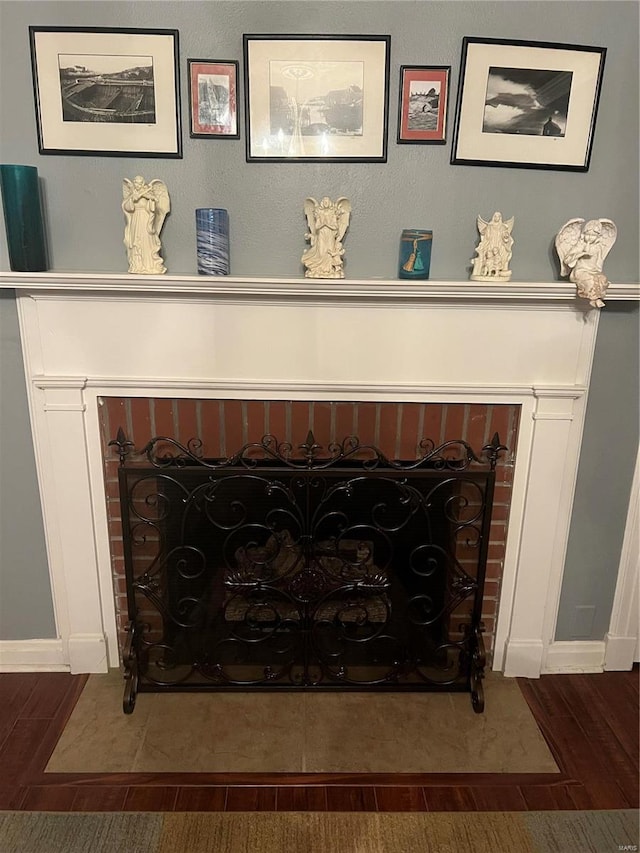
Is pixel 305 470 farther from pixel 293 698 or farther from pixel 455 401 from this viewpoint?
pixel 293 698

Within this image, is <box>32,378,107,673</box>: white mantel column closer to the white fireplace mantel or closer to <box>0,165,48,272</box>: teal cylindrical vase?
the white fireplace mantel

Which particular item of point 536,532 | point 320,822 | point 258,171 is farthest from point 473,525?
point 258,171

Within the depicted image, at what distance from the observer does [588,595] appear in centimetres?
207

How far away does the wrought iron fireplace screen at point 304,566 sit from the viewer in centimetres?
186

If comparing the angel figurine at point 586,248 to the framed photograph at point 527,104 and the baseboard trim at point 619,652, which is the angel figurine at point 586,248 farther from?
the baseboard trim at point 619,652

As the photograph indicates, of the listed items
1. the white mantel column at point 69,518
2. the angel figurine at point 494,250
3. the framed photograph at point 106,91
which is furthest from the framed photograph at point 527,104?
the white mantel column at point 69,518

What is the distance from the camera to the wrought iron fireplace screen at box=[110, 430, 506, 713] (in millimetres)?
1859

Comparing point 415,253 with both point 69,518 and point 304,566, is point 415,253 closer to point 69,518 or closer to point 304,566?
point 304,566

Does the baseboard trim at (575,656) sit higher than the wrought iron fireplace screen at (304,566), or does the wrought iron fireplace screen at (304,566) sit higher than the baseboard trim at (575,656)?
the wrought iron fireplace screen at (304,566)

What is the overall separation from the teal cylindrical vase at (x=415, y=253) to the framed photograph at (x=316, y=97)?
0.23m

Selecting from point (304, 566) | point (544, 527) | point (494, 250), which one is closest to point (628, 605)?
point (544, 527)

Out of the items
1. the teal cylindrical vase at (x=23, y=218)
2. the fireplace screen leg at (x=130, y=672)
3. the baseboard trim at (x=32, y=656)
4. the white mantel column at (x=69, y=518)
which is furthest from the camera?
the baseboard trim at (x=32, y=656)

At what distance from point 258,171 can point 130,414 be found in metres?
0.82

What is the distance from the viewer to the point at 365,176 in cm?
169
